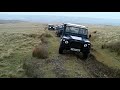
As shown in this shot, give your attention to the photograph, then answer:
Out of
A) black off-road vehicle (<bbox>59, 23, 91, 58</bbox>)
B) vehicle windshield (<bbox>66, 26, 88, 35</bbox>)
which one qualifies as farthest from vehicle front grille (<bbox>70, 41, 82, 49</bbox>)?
vehicle windshield (<bbox>66, 26, 88, 35</bbox>)

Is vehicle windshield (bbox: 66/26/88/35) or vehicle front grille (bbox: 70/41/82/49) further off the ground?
vehicle windshield (bbox: 66/26/88/35)

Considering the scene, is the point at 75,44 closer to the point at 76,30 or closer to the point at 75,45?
the point at 75,45

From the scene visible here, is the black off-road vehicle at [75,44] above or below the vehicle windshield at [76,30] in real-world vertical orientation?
below

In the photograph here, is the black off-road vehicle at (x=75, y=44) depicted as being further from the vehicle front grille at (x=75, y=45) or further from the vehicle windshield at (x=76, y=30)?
the vehicle windshield at (x=76, y=30)

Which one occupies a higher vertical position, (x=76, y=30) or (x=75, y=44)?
(x=76, y=30)

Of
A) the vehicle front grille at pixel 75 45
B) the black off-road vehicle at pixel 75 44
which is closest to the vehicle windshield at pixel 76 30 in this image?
the black off-road vehicle at pixel 75 44

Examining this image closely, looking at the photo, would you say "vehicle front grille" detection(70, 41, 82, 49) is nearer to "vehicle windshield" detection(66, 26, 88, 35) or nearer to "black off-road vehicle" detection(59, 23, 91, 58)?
"black off-road vehicle" detection(59, 23, 91, 58)

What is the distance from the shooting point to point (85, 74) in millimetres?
12531

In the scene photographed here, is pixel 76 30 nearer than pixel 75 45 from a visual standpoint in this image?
No

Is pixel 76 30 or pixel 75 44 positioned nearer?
pixel 75 44

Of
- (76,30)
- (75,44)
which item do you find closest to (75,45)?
(75,44)
